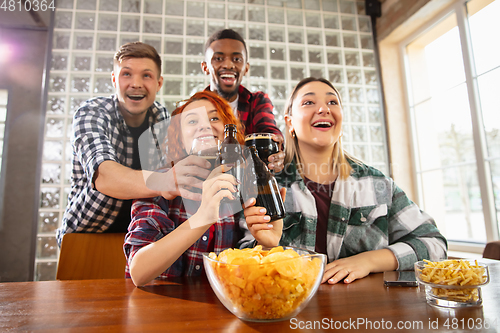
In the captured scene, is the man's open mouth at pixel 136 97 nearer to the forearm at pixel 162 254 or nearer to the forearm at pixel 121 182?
the forearm at pixel 121 182

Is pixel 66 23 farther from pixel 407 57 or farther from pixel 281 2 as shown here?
pixel 407 57

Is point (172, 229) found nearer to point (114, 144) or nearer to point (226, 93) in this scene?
point (114, 144)

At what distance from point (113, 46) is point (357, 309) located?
257cm

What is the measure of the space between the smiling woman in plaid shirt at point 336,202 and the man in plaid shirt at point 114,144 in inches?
20.3

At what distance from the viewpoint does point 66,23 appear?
2375 millimetres

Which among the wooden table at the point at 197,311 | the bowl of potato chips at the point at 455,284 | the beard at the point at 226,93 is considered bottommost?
the wooden table at the point at 197,311

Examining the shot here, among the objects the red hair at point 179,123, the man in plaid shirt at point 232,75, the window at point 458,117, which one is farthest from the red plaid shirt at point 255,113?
the window at point 458,117

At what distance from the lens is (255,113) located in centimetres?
139

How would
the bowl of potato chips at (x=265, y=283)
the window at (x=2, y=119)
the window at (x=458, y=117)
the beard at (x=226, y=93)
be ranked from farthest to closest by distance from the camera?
the window at (x=2, y=119)
the window at (x=458, y=117)
the beard at (x=226, y=93)
the bowl of potato chips at (x=265, y=283)

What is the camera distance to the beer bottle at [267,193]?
0.65m

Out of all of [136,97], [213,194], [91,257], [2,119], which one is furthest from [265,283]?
[2,119]

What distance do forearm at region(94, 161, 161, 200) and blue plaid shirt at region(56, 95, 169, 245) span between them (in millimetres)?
38

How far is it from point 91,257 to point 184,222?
691 mm

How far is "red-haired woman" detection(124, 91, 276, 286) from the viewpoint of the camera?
624 millimetres
